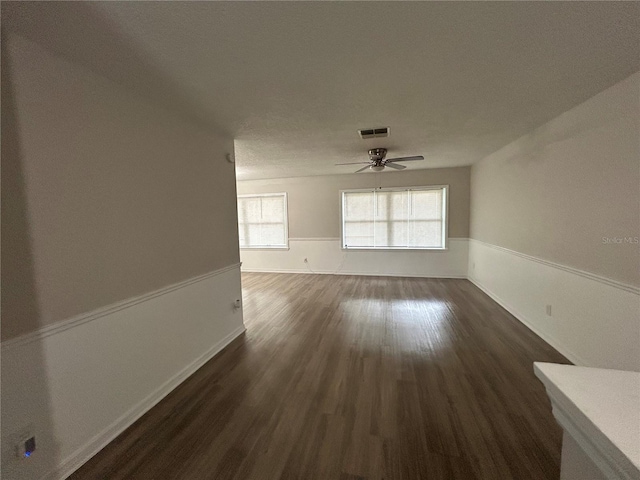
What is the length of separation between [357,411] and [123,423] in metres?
1.64

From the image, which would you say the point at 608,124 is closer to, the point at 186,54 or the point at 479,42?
the point at 479,42

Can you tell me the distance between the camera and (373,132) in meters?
3.00

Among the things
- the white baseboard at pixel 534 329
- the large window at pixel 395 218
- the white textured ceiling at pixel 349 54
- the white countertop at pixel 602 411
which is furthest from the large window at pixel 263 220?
the white countertop at pixel 602 411

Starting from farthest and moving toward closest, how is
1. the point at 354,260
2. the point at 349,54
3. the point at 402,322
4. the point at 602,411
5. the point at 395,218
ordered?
the point at 354,260 → the point at 395,218 → the point at 402,322 → the point at 349,54 → the point at 602,411

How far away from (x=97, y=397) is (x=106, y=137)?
168 centimetres

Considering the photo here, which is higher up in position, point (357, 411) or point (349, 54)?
point (349, 54)

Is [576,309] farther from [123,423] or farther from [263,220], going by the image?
[263,220]

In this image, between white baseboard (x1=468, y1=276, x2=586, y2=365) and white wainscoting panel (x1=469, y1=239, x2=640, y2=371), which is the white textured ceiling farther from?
white baseboard (x1=468, y1=276, x2=586, y2=365)

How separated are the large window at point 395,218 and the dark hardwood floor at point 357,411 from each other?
273 cm

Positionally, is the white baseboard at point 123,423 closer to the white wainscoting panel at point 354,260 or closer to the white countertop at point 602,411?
the white countertop at point 602,411

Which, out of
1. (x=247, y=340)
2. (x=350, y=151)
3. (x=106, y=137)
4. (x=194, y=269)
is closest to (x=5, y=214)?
(x=106, y=137)

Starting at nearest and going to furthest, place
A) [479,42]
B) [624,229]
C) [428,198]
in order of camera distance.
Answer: [479,42], [624,229], [428,198]

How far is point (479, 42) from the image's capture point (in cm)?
145

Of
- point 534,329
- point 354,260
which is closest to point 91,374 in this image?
point 534,329
